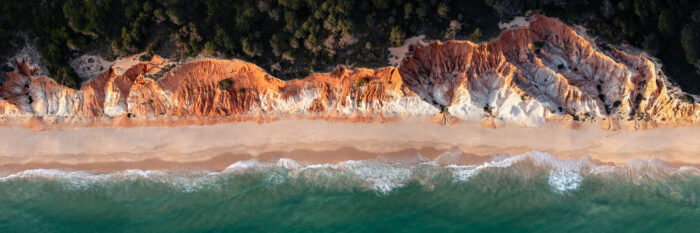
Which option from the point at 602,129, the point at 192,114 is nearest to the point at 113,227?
the point at 192,114

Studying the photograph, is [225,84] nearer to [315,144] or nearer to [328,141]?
[315,144]

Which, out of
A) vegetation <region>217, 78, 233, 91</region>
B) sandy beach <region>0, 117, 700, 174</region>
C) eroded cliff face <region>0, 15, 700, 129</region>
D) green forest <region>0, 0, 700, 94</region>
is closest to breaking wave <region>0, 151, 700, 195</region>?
sandy beach <region>0, 117, 700, 174</region>

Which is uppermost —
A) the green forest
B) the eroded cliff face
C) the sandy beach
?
the green forest

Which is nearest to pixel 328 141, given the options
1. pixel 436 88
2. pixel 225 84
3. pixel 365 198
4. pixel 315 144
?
pixel 315 144

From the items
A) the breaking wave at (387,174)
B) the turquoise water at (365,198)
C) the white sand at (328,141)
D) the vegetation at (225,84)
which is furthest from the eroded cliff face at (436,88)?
the turquoise water at (365,198)

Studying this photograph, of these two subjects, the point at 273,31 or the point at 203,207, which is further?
the point at 203,207

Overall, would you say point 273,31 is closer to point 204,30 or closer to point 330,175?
point 204,30

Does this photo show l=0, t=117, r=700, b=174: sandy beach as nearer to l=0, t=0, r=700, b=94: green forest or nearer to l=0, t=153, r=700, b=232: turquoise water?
l=0, t=153, r=700, b=232: turquoise water
